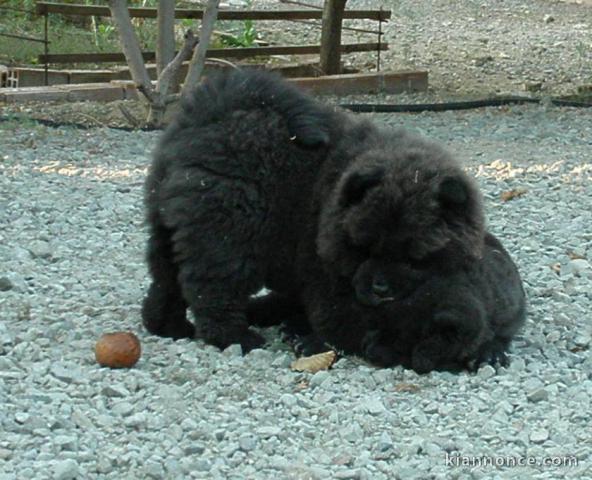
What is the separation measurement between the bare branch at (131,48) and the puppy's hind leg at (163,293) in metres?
6.04

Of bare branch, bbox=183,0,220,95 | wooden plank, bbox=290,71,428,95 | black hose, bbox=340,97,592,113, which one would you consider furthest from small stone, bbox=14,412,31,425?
wooden plank, bbox=290,71,428,95

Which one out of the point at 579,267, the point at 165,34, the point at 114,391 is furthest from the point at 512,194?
the point at 114,391

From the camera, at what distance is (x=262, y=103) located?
625 cm

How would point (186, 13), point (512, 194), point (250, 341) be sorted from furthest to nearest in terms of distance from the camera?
point (186, 13) → point (512, 194) → point (250, 341)

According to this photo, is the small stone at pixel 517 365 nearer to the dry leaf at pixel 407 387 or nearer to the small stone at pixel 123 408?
the dry leaf at pixel 407 387

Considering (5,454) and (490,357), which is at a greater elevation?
(5,454)

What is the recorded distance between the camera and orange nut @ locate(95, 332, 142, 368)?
220 inches

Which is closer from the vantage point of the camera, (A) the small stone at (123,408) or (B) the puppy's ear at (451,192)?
(A) the small stone at (123,408)

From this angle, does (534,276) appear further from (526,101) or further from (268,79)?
(526,101)

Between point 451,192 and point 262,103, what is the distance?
4.06 feet

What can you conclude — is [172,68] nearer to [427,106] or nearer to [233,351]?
[427,106]

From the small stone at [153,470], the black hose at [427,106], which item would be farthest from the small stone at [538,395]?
the black hose at [427,106]

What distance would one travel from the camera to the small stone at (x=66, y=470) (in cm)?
423

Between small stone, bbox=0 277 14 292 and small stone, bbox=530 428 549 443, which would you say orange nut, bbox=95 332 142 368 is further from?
small stone, bbox=530 428 549 443
